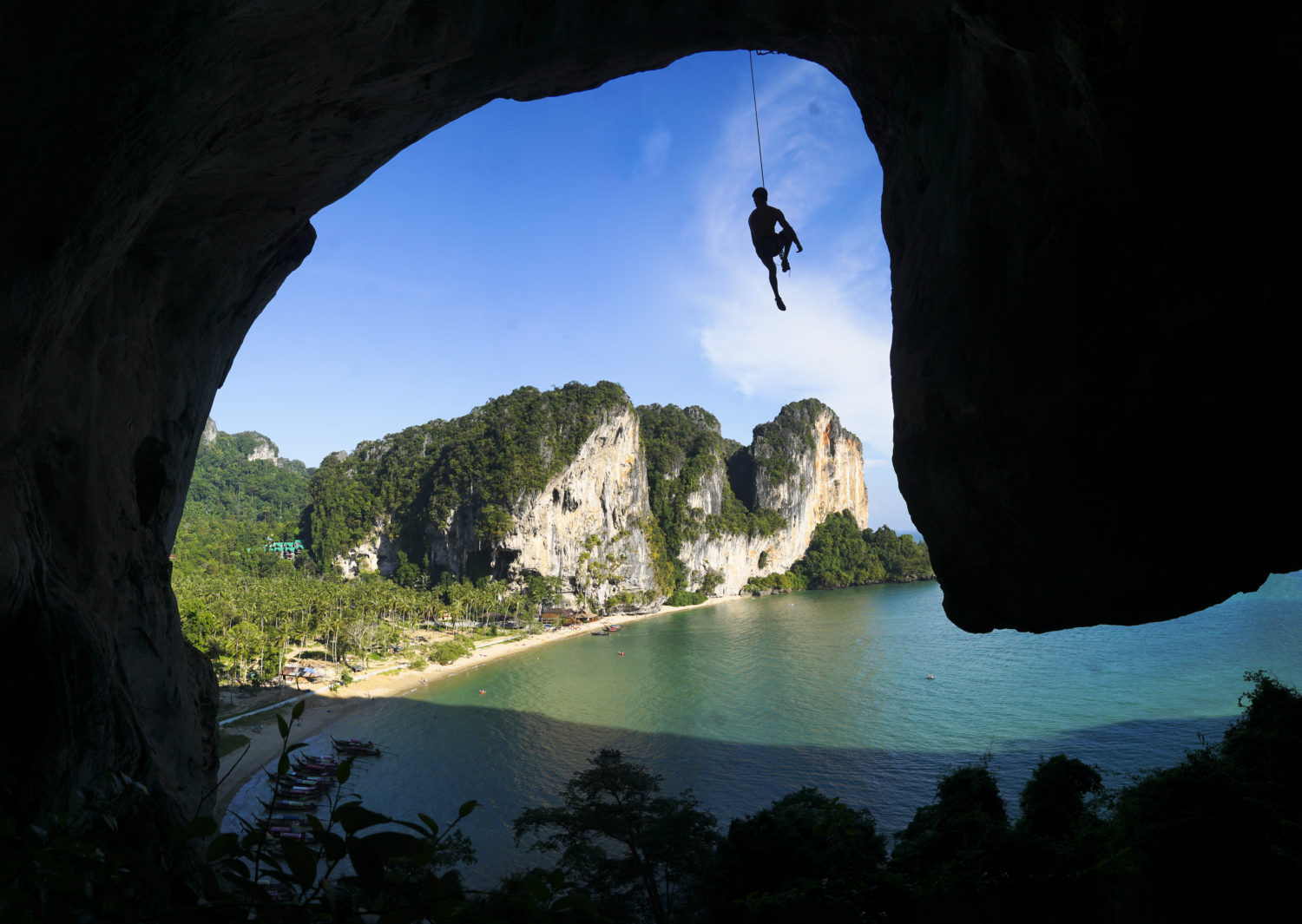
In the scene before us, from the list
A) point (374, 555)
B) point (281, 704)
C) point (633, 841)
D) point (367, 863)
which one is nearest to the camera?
point (367, 863)

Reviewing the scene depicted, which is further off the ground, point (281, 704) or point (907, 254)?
point (907, 254)

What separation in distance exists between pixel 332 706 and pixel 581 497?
37.0 metres

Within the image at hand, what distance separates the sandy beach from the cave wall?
35.9 ft

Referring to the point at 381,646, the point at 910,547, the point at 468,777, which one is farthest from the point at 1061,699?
the point at 910,547

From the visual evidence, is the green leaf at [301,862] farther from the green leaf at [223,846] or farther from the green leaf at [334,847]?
the green leaf at [223,846]

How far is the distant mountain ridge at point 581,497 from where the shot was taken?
63688 millimetres

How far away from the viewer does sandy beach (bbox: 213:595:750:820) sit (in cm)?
2222

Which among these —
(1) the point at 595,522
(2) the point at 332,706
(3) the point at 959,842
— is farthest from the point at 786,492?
(3) the point at 959,842

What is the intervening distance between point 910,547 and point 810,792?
3210 inches

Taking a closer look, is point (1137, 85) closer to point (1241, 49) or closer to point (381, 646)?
point (1241, 49)

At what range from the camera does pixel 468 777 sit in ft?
73.5

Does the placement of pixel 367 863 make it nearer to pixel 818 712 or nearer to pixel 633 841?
pixel 633 841

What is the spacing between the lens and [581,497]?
218 feet

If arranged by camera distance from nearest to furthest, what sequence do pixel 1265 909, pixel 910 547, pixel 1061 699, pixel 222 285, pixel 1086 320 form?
1. pixel 1086 320
2. pixel 222 285
3. pixel 1265 909
4. pixel 1061 699
5. pixel 910 547
